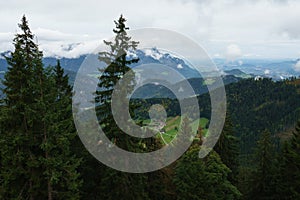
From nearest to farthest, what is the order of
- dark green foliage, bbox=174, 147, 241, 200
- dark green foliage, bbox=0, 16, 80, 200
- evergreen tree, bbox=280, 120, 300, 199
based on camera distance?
dark green foliage, bbox=0, 16, 80, 200 → dark green foliage, bbox=174, 147, 241, 200 → evergreen tree, bbox=280, 120, 300, 199

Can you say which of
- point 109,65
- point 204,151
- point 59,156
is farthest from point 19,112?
point 204,151

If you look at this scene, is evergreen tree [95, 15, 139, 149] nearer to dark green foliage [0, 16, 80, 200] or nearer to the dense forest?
the dense forest

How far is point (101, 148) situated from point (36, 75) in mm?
7904

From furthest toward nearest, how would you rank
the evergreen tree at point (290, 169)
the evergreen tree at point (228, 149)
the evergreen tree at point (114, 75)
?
the evergreen tree at point (228, 149) → the evergreen tree at point (290, 169) → the evergreen tree at point (114, 75)

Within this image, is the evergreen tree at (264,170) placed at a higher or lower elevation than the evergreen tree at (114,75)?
lower

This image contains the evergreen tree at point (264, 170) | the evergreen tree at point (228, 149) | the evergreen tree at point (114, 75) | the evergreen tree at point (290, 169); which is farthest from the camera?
the evergreen tree at point (228, 149)

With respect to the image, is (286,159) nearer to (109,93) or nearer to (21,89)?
(109,93)

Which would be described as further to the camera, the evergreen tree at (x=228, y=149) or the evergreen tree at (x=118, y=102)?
the evergreen tree at (x=228, y=149)

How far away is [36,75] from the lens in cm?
1662

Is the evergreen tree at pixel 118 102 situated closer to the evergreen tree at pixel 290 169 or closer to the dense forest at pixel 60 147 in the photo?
the dense forest at pixel 60 147

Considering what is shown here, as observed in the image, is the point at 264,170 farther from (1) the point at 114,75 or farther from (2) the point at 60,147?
(2) the point at 60,147

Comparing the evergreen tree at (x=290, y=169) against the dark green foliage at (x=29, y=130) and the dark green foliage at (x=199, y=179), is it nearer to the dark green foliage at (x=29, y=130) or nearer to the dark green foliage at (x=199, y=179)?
the dark green foliage at (x=199, y=179)

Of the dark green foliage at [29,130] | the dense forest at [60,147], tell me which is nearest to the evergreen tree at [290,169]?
the dense forest at [60,147]

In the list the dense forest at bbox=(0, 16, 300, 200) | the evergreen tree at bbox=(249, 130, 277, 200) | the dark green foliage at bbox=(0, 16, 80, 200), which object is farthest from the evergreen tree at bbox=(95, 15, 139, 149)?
the evergreen tree at bbox=(249, 130, 277, 200)
